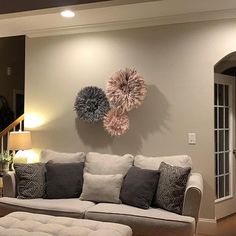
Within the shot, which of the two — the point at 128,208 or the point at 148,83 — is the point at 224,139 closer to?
the point at 148,83

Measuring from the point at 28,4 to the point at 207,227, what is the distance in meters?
3.20

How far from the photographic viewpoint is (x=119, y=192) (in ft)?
12.6

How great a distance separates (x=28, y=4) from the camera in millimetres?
2729

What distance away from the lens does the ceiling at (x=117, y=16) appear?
3.81 metres

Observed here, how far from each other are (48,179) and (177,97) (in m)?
1.90

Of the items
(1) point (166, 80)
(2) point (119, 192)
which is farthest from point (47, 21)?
(2) point (119, 192)

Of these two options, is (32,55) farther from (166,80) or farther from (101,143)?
(166,80)

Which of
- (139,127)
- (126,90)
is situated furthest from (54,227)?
(126,90)

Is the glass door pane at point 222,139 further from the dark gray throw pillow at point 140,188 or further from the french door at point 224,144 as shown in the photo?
the dark gray throw pillow at point 140,188

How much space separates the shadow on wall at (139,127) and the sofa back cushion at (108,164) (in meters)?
0.31

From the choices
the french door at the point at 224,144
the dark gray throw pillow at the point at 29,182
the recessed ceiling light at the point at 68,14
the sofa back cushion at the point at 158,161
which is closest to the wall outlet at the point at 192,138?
the sofa back cushion at the point at 158,161

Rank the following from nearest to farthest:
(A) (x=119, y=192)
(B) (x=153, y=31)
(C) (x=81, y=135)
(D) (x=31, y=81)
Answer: (A) (x=119, y=192) < (B) (x=153, y=31) < (C) (x=81, y=135) < (D) (x=31, y=81)

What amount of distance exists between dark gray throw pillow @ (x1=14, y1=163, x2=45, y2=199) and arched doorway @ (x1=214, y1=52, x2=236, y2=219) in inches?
90.6

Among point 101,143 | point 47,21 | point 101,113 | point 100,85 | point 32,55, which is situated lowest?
point 101,143
